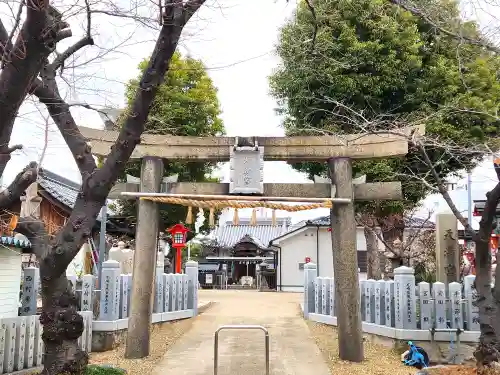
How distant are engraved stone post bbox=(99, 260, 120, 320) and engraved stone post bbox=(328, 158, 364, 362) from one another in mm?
4984

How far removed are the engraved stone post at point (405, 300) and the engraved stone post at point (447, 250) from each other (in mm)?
2341

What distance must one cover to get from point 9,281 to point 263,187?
271 inches

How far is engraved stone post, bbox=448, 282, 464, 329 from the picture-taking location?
1090 cm

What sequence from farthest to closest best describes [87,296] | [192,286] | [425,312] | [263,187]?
[192,286], [87,296], [425,312], [263,187]

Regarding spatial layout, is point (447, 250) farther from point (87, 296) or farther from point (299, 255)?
point (299, 255)

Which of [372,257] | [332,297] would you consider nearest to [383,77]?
[332,297]

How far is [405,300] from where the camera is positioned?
35.8 feet

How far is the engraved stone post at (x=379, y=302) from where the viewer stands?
11594mm

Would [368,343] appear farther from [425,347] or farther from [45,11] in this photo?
[45,11]

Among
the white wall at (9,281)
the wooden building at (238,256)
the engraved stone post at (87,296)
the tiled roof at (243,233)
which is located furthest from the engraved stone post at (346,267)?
the tiled roof at (243,233)

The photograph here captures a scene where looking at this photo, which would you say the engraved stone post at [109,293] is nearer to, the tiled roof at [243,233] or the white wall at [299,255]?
the white wall at [299,255]

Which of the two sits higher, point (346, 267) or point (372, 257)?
point (372, 257)

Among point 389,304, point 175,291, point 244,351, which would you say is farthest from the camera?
point 175,291

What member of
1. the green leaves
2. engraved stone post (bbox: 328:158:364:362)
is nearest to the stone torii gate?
engraved stone post (bbox: 328:158:364:362)
